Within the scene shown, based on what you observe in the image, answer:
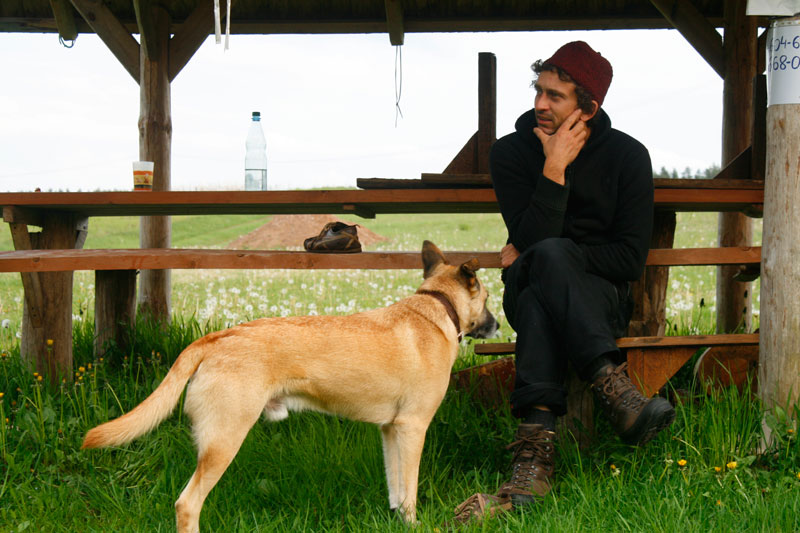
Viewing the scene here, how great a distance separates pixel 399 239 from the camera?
22641 millimetres

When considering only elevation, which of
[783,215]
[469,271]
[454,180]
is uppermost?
[454,180]

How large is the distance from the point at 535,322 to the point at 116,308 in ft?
12.7

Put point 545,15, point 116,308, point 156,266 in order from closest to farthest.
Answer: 1. point 156,266
2. point 116,308
3. point 545,15

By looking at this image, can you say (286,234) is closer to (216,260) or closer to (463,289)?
(216,260)

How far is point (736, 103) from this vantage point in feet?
22.8

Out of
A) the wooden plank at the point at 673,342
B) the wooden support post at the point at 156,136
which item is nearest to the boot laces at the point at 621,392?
the wooden plank at the point at 673,342

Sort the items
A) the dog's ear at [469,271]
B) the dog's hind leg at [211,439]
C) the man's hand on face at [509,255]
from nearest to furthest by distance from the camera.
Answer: the dog's hind leg at [211,439] < the dog's ear at [469,271] < the man's hand on face at [509,255]

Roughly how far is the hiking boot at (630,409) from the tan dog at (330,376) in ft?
2.45

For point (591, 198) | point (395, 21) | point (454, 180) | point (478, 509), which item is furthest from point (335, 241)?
point (395, 21)

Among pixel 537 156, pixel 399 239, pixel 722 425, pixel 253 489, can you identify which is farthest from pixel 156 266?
pixel 399 239

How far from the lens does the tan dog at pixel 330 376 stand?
3.14 m

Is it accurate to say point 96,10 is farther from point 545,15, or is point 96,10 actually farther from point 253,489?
point 253,489

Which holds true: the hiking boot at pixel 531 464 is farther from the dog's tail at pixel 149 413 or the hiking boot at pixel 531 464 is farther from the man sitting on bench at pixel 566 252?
the dog's tail at pixel 149 413

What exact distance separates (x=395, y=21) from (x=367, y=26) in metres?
0.48
